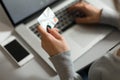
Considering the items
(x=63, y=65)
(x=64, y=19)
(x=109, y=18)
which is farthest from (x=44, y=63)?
(x=109, y=18)

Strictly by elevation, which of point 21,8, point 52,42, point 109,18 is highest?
point 21,8

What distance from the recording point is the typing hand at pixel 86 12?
0.98 m

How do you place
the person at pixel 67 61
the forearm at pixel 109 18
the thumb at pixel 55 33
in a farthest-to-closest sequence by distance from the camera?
1. the forearm at pixel 109 18
2. the thumb at pixel 55 33
3. the person at pixel 67 61

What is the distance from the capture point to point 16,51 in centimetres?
91

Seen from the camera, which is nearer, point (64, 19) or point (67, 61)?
point (67, 61)

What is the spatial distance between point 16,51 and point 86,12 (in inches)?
13.3

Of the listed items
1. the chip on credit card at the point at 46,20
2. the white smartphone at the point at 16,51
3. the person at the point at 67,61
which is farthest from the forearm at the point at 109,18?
the white smartphone at the point at 16,51

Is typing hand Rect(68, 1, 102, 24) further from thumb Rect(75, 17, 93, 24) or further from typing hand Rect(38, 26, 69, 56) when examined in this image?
typing hand Rect(38, 26, 69, 56)

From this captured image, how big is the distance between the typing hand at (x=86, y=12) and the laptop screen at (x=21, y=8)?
0.12 metres

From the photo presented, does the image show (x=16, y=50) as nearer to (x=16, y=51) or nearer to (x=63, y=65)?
(x=16, y=51)

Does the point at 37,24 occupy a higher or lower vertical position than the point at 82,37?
higher

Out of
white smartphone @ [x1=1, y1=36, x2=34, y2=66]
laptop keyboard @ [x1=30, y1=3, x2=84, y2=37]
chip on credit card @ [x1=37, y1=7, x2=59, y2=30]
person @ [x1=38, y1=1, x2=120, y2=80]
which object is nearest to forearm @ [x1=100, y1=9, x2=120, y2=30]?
person @ [x1=38, y1=1, x2=120, y2=80]

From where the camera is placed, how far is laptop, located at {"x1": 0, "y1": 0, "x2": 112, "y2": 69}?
914 mm

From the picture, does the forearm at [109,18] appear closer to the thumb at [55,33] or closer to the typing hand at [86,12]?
the typing hand at [86,12]
